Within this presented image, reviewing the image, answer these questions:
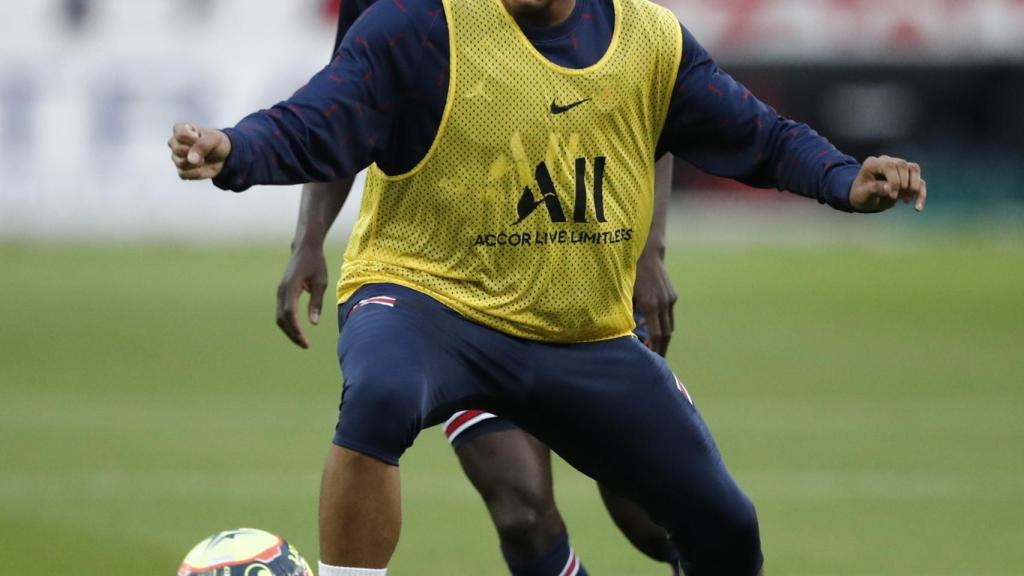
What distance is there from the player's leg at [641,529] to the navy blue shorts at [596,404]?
4.67 ft

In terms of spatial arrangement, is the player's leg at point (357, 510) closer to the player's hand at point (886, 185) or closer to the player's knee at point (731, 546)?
the player's knee at point (731, 546)

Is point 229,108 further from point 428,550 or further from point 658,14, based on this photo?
point 658,14

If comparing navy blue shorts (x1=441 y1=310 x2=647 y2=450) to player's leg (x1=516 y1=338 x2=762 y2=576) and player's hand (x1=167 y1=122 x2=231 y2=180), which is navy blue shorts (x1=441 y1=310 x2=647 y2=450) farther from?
player's hand (x1=167 y1=122 x2=231 y2=180)

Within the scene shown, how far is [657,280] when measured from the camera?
6.48m

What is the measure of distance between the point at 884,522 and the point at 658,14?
4.42m

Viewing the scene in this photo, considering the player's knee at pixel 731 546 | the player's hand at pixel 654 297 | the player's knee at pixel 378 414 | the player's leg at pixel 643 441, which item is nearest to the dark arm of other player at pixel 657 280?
the player's hand at pixel 654 297

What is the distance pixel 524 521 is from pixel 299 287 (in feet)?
3.42

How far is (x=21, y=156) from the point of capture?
2733 cm

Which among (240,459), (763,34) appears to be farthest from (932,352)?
(763,34)

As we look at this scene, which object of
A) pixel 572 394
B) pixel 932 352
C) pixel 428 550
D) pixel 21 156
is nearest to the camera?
pixel 572 394

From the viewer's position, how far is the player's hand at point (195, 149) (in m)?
4.57

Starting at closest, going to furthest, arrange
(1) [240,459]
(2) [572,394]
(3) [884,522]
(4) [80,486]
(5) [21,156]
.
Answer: (2) [572,394]
(3) [884,522]
(4) [80,486]
(1) [240,459]
(5) [21,156]

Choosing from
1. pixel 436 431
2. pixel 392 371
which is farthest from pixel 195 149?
pixel 436 431

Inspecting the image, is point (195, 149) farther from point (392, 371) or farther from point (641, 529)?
point (641, 529)
